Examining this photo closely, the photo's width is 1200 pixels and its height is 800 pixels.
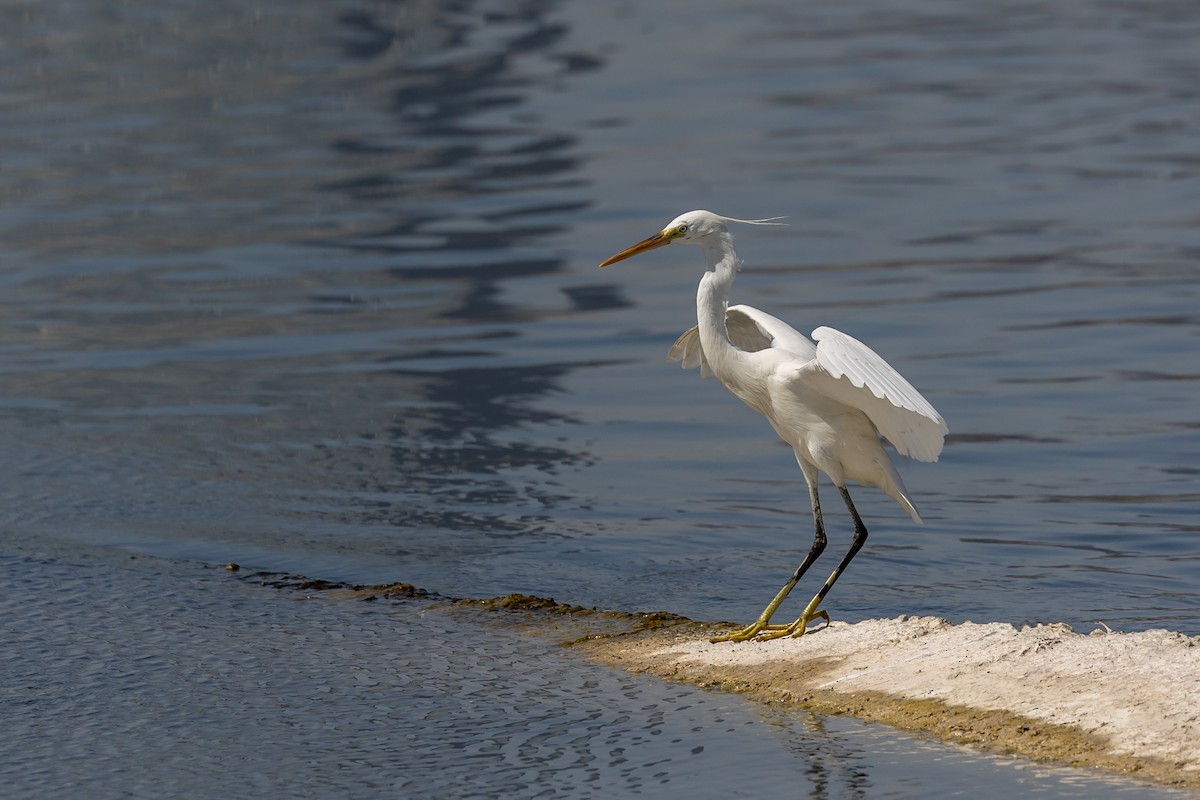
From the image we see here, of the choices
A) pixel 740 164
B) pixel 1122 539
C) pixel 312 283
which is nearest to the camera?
pixel 1122 539

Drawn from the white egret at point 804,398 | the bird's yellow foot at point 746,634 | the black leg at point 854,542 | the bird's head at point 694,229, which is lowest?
the bird's yellow foot at point 746,634

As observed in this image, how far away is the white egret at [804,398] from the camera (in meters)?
6.91

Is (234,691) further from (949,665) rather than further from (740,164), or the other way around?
(740,164)

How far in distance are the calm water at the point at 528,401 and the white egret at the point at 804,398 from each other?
1.11 metres

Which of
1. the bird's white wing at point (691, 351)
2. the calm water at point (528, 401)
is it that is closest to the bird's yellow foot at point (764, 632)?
the calm water at point (528, 401)

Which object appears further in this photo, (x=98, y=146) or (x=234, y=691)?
(x=98, y=146)

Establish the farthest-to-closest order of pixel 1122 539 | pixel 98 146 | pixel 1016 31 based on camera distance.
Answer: pixel 1016 31 → pixel 98 146 → pixel 1122 539

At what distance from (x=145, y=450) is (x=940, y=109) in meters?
18.0

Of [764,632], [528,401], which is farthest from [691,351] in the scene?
[528,401]

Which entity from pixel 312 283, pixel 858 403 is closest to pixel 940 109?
pixel 312 283

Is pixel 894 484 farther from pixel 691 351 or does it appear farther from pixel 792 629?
pixel 691 351

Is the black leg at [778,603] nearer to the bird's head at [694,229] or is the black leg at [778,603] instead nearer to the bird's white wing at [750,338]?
the bird's white wing at [750,338]

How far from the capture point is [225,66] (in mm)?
33719

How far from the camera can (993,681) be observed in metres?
6.34
